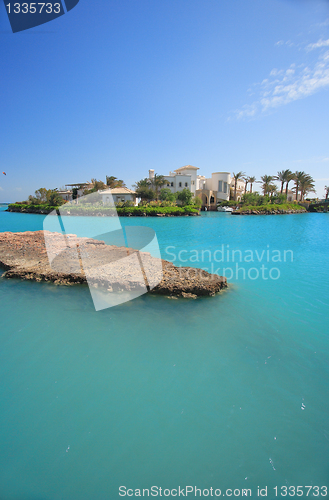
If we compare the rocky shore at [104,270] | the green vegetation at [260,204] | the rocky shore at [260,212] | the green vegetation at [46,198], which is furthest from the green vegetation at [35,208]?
the rocky shore at [104,270]

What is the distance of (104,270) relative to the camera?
859 cm

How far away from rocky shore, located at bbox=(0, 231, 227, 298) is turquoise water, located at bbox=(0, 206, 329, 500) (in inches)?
39.7

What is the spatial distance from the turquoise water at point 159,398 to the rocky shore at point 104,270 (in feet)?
3.31

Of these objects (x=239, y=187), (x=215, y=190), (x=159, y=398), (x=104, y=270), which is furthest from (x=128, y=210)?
(x=239, y=187)

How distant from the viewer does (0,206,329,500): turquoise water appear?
2.82 metres

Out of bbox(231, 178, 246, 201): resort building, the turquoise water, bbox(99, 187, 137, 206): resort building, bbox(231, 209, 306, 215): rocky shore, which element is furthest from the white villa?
the turquoise water

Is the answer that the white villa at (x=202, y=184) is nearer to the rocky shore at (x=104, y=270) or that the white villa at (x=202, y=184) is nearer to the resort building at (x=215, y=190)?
the resort building at (x=215, y=190)

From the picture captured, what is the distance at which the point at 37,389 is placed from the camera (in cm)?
391

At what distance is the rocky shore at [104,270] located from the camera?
25.3 ft

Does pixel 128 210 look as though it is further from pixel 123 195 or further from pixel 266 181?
pixel 266 181

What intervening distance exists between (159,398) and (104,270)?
18.1 ft

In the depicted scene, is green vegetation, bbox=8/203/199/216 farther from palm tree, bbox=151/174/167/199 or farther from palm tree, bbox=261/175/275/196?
palm tree, bbox=261/175/275/196

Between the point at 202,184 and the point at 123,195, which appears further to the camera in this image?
the point at 202,184

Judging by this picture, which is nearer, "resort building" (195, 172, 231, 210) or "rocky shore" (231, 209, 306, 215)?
"rocky shore" (231, 209, 306, 215)
